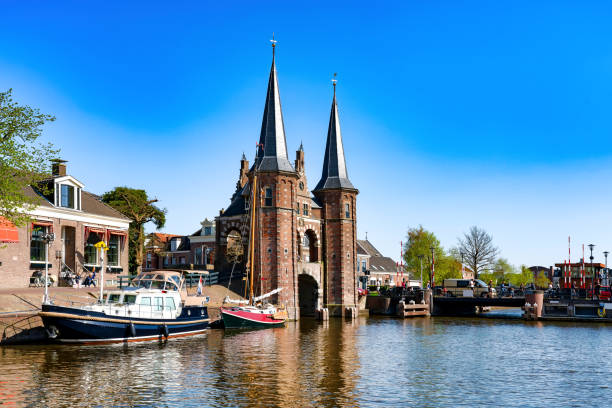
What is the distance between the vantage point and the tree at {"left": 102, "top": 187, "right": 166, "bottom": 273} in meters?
68.4

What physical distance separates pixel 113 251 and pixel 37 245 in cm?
916

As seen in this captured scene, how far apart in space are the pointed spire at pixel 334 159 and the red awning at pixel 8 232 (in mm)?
35387

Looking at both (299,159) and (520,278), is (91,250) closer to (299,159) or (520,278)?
(299,159)

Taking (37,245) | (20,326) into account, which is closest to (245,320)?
(37,245)

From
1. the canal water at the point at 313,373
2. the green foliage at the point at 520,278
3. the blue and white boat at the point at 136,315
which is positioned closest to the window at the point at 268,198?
the blue and white boat at the point at 136,315

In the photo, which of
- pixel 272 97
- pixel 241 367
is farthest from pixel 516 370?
pixel 272 97

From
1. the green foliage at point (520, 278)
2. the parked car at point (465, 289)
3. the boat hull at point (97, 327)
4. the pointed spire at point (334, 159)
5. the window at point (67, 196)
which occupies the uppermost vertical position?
the pointed spire at point (334, 159)

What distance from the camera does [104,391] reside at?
22562mm

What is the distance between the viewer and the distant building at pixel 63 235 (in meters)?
44.0

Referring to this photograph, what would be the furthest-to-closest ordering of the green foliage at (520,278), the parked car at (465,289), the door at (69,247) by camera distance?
the green foliage at (520,278) → the parked car at (465,289) → the door at (69,247)

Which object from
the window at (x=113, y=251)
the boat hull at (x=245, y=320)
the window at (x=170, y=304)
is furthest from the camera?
the window at (x=113, y=251)

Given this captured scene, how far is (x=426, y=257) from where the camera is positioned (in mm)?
104500

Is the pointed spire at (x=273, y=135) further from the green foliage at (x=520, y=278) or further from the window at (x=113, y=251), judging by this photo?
the green foliage at (x=520, y=278)

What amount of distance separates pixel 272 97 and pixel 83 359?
38.6 metres
